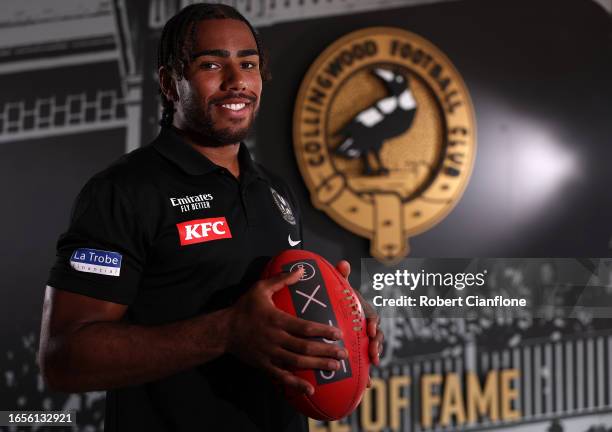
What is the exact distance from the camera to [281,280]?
85 cm

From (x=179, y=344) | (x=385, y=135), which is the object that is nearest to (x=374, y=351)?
(x=179, y=344)

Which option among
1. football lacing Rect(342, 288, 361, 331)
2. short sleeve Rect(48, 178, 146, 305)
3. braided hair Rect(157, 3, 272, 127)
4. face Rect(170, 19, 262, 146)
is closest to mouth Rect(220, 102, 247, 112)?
face Rect(170, 19, 262, 146)

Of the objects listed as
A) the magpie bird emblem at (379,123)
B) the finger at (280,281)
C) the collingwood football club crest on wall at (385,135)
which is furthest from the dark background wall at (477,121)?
the finger at (280,281)

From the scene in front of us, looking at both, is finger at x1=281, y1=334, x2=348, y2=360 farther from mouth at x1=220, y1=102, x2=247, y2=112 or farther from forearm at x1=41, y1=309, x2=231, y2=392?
mouth at x1=220, y1=102, x2=247, y2=112

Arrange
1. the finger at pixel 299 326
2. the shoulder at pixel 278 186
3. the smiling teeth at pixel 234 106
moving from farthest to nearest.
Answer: the shoulder at pixel 278 186
the smiling teeth at pixel 234 106
the finger at pixel 299 326

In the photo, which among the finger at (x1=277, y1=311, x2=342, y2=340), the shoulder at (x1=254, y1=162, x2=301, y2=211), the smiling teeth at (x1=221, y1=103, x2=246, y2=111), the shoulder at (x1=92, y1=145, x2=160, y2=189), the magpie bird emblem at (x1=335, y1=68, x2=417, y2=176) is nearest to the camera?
the finger at (x1=277, y1=311, x2=342, y2=340)

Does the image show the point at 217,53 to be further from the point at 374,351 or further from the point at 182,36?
the point at 374,351

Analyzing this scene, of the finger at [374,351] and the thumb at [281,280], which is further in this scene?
the finger at [374,351]

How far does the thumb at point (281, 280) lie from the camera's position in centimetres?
83

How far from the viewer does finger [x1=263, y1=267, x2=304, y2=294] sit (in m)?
0.83

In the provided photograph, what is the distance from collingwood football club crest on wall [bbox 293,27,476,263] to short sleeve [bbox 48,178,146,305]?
1.49 m

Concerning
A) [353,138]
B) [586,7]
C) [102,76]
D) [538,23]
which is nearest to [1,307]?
[102,76]

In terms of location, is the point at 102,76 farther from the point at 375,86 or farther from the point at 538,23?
the point at 538,23

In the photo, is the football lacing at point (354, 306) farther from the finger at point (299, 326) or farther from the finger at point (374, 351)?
the finger at point (299, 326)
